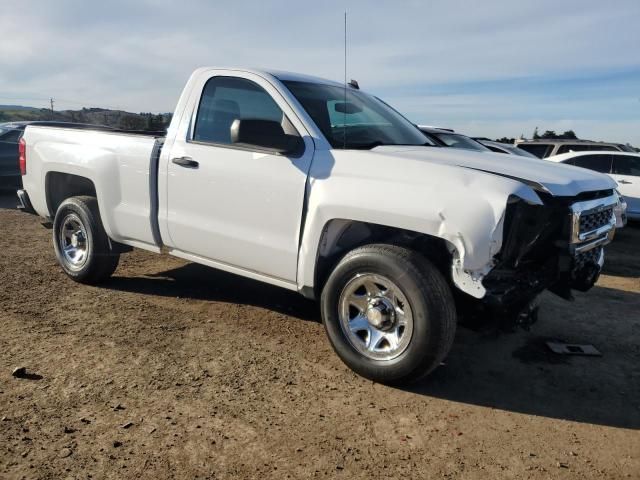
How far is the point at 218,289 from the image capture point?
5.46 metres

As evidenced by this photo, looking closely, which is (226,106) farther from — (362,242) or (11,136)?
(11,136)

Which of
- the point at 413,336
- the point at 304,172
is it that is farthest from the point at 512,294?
the point at 304,172

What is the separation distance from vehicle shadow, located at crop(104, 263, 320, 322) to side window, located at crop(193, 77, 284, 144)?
62.1 inches

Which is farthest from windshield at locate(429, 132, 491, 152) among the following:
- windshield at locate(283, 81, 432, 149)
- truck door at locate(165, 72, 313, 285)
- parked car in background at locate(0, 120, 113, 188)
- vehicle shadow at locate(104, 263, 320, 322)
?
parked car in background at locate(0, 120, 113, 188)

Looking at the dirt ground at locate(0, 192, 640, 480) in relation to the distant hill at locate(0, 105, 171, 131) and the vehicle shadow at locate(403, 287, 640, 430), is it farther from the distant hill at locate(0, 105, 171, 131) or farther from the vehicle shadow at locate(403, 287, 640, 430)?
the distant hill at locate(0, 105, 171, 131)

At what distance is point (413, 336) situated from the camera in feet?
10.8

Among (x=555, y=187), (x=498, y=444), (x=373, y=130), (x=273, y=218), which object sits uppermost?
(x=373, y=130)

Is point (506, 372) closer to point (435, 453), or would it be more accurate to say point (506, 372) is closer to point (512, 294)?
point (512, 294)

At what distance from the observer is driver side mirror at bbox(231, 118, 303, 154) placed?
11.8 feet

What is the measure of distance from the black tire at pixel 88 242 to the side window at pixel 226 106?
1.50 meters

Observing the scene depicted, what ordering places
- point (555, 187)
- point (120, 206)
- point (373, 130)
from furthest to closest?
point (120, 206)
point (373, 130)
point (555, 187)

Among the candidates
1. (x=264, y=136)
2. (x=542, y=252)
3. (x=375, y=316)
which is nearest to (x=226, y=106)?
(x=264, y=136)

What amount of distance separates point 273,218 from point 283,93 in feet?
2.99

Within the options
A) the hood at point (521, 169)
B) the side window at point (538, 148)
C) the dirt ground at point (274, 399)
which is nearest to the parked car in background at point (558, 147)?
the side window at point (538, 148)
